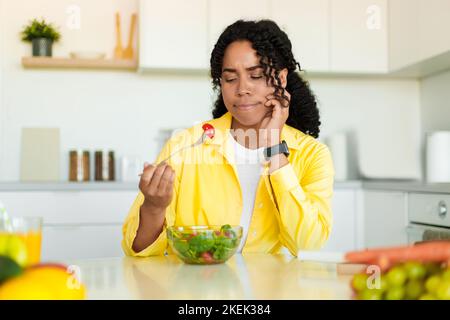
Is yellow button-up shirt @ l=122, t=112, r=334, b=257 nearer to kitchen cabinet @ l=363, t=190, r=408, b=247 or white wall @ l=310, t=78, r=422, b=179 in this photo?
kitchen cabinet @ l=363, t=190, r=408, b=247

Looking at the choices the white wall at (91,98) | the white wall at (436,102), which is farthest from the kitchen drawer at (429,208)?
the white wall at (436,102)

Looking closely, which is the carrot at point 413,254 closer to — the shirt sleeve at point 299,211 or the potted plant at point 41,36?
the shirt sleeve at point 299,211

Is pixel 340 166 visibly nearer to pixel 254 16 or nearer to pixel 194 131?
pixel 254 16

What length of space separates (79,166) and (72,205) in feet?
1.22

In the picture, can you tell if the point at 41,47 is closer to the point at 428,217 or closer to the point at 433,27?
the point at 433,27

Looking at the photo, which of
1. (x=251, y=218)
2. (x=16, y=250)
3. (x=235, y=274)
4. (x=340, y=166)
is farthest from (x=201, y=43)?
(x=16, y=250)

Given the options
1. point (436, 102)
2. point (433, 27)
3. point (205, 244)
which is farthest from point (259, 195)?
point (436, 102)

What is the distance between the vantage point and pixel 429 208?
253 centimetres

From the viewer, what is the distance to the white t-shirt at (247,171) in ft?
5.19

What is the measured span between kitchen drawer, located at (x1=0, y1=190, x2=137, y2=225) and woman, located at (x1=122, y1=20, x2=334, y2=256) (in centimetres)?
130

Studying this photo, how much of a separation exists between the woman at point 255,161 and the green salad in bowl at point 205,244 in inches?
12.4

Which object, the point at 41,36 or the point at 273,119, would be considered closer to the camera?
the point at 273,119

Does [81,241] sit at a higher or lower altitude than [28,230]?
lower

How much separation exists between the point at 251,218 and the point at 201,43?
1831 millimetres
